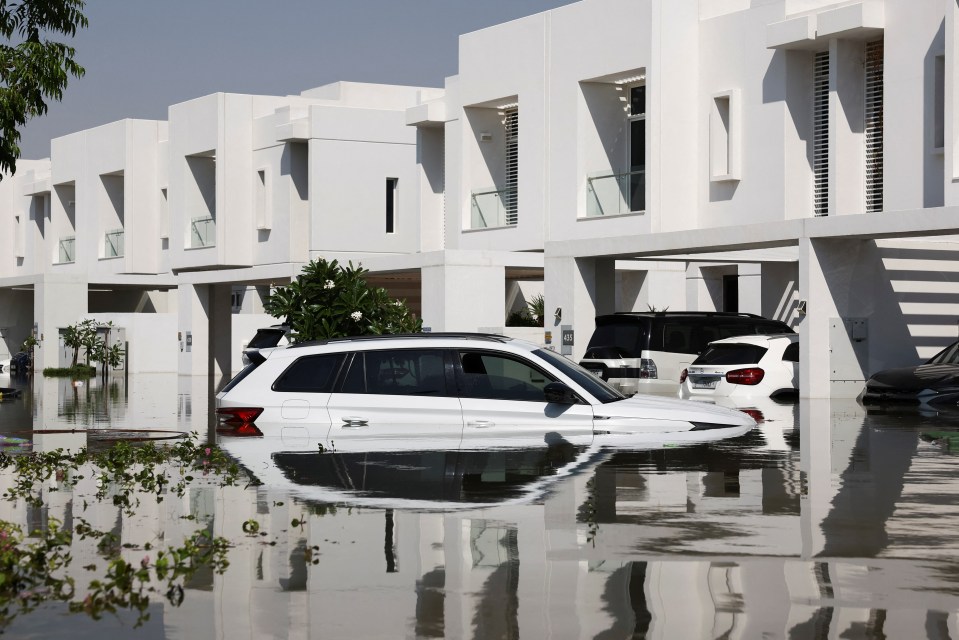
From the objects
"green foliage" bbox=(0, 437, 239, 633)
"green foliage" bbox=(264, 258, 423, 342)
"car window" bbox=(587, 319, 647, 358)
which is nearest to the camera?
"green foliage" bbox=(0, 437, 239, 633)

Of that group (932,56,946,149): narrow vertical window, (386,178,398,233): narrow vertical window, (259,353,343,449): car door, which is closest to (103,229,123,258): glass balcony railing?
(386,178,398,233): narrow vertical window

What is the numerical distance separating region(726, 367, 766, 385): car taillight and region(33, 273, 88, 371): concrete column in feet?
121

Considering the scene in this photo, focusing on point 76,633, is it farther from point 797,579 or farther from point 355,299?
point 355,299

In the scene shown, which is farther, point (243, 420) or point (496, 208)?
point (496, 208)

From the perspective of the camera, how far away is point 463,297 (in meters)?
32.3

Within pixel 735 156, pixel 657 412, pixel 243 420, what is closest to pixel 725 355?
pixel 735 156

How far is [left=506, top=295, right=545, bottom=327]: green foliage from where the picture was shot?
4853 centimetres

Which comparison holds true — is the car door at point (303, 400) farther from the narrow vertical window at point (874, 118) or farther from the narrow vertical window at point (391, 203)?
the narrow vertical window at point (391, 203)

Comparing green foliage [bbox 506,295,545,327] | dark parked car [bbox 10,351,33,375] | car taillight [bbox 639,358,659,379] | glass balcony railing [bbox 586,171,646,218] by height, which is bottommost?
dark parked car [bbox 10,351,33,375]

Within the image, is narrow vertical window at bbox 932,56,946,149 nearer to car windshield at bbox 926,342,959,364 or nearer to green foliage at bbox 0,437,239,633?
car windshield at bbox 926,342,959,364

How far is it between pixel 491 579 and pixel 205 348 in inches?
1601

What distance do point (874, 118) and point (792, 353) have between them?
614 cm

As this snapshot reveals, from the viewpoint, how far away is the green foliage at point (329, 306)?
26359 millimetres

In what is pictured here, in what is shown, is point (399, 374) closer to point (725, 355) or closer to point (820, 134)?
point (725, 355)
